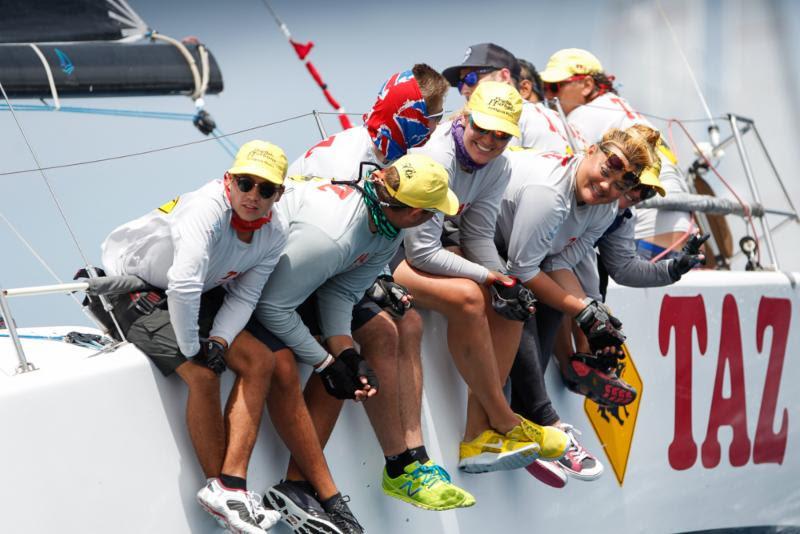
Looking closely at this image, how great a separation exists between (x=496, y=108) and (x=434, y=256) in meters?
0.39

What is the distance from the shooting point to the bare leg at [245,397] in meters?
2.48

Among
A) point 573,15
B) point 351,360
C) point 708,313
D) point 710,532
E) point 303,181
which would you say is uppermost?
point 573,15

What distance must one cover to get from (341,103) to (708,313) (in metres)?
2.05

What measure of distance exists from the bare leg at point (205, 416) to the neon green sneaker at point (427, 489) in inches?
20.7

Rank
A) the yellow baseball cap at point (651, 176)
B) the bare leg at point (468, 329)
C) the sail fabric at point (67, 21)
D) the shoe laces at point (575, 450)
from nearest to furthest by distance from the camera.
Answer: the bare leg at point (468, 329) → the yellow baseball cap at point (651, 176) → the shoe laces at point (575, 450) → the sail fabric at point (67, 21)

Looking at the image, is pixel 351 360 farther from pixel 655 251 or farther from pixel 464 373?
pixel 655 251

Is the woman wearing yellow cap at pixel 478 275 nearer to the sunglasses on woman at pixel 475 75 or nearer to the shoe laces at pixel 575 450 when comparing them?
the shoe laces at pixel 575 450

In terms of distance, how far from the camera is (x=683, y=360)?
430 cm

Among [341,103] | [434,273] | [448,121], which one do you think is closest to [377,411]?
[434,273]

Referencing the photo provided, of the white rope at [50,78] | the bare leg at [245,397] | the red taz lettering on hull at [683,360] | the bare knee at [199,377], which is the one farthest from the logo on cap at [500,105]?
the red taz lettering on hull at [683,360]

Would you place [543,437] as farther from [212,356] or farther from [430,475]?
[212,356]

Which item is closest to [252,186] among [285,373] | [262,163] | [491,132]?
[262,163]

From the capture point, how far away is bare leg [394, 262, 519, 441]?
3014 millimetres

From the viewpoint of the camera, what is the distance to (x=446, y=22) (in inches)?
246
